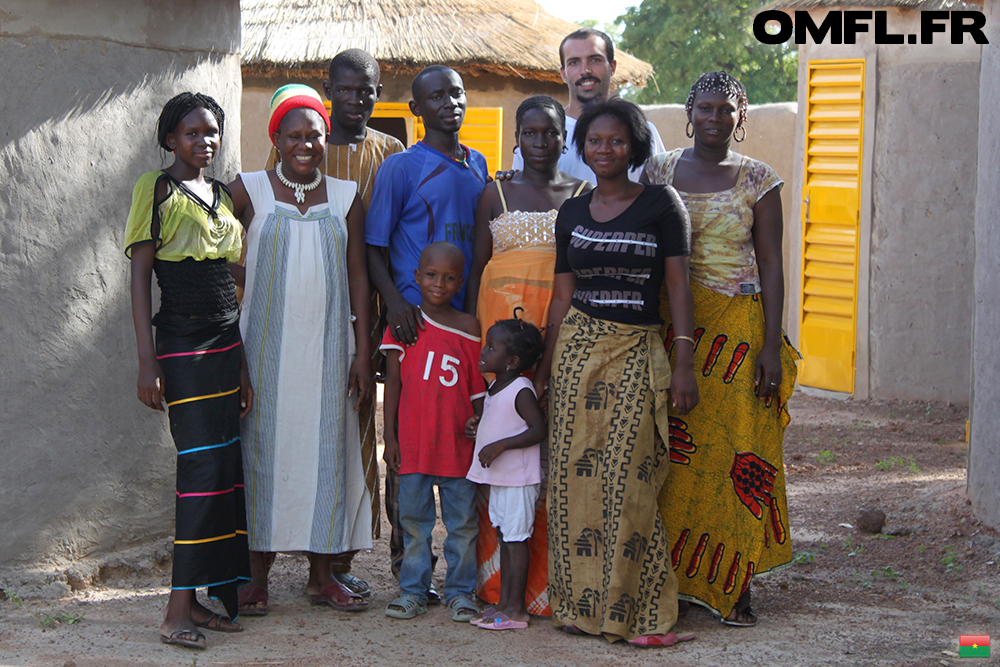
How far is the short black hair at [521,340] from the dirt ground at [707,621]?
915 millimetres

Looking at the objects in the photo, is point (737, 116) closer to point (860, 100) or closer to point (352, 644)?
point (352, 644)

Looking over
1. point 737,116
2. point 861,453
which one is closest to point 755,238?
point 737,116

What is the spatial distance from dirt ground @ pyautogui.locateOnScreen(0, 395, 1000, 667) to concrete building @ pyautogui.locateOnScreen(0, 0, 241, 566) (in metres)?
0.28

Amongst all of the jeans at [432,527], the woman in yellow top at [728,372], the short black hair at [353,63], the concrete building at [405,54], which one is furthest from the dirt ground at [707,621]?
the concrete building at [405,54]

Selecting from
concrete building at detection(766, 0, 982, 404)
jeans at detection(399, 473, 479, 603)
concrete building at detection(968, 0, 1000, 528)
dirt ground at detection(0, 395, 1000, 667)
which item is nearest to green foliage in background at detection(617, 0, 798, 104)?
concrete building at detection(766, 0, 982, 404)

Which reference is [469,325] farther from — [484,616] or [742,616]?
[742,616]

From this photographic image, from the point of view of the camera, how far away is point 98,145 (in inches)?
153

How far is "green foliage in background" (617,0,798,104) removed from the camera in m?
22.0

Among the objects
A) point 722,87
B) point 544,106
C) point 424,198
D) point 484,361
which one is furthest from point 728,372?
point 424,198

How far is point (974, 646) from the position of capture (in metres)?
3.37

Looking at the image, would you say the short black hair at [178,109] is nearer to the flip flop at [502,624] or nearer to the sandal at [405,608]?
the sandal at [405,608]

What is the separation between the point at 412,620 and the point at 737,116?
2.05 metres

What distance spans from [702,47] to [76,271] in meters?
20.1

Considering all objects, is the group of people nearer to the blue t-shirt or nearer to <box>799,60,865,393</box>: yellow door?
the blue t-shirt
